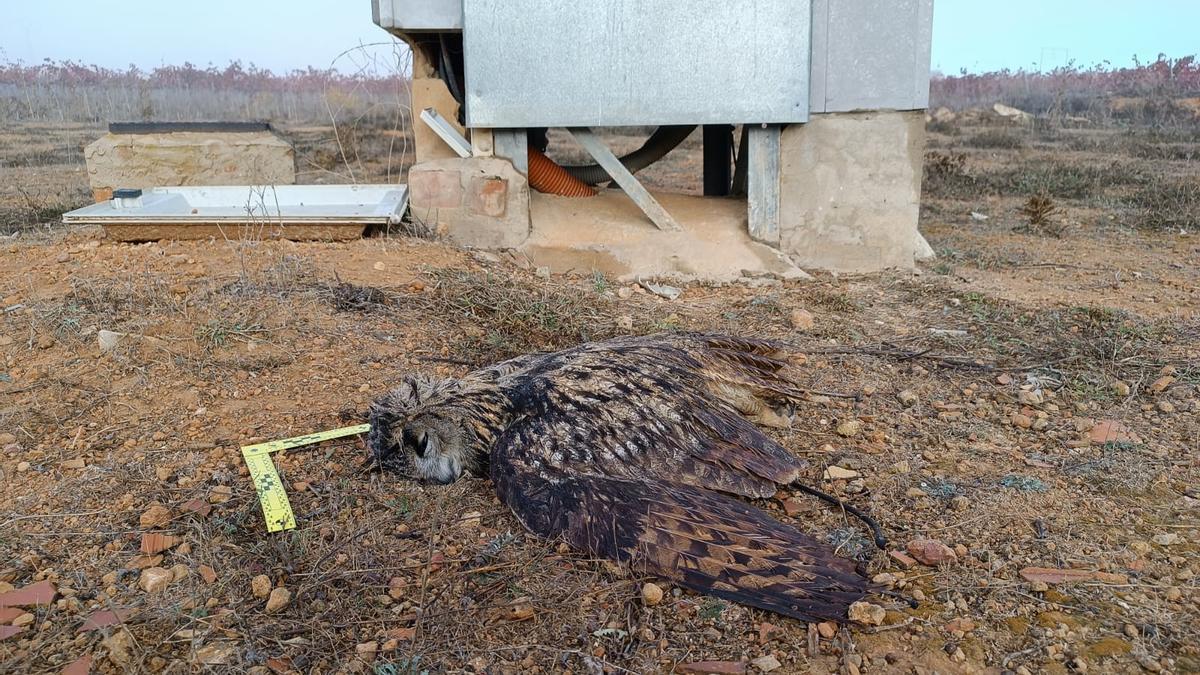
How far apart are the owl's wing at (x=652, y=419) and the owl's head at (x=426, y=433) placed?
0.25 m

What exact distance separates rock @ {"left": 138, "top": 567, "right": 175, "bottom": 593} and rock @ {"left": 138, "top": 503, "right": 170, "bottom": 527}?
12.4 inches

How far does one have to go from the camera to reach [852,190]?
6.71m

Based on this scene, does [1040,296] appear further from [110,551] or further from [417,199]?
[110,551]

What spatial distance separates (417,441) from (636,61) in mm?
4066

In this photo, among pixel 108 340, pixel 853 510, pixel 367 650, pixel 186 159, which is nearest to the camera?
pixel 367 650

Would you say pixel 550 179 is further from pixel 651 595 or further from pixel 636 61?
pixel 651 595

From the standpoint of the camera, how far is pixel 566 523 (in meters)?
2.88

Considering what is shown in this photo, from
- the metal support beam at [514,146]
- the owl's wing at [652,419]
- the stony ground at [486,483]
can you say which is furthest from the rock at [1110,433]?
the metal support beam at [514,146]

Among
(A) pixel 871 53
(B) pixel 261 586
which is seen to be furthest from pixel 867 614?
(A) pixel 871 53

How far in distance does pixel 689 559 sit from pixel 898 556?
752 millimetres

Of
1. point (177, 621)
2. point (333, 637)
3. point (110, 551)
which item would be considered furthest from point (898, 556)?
point (110, 551)

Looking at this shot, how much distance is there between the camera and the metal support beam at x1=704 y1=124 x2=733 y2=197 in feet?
29.1

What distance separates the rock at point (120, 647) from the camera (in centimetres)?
232

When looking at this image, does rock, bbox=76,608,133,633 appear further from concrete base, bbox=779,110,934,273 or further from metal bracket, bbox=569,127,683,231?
concrete base, bbox=779,110,934,273
